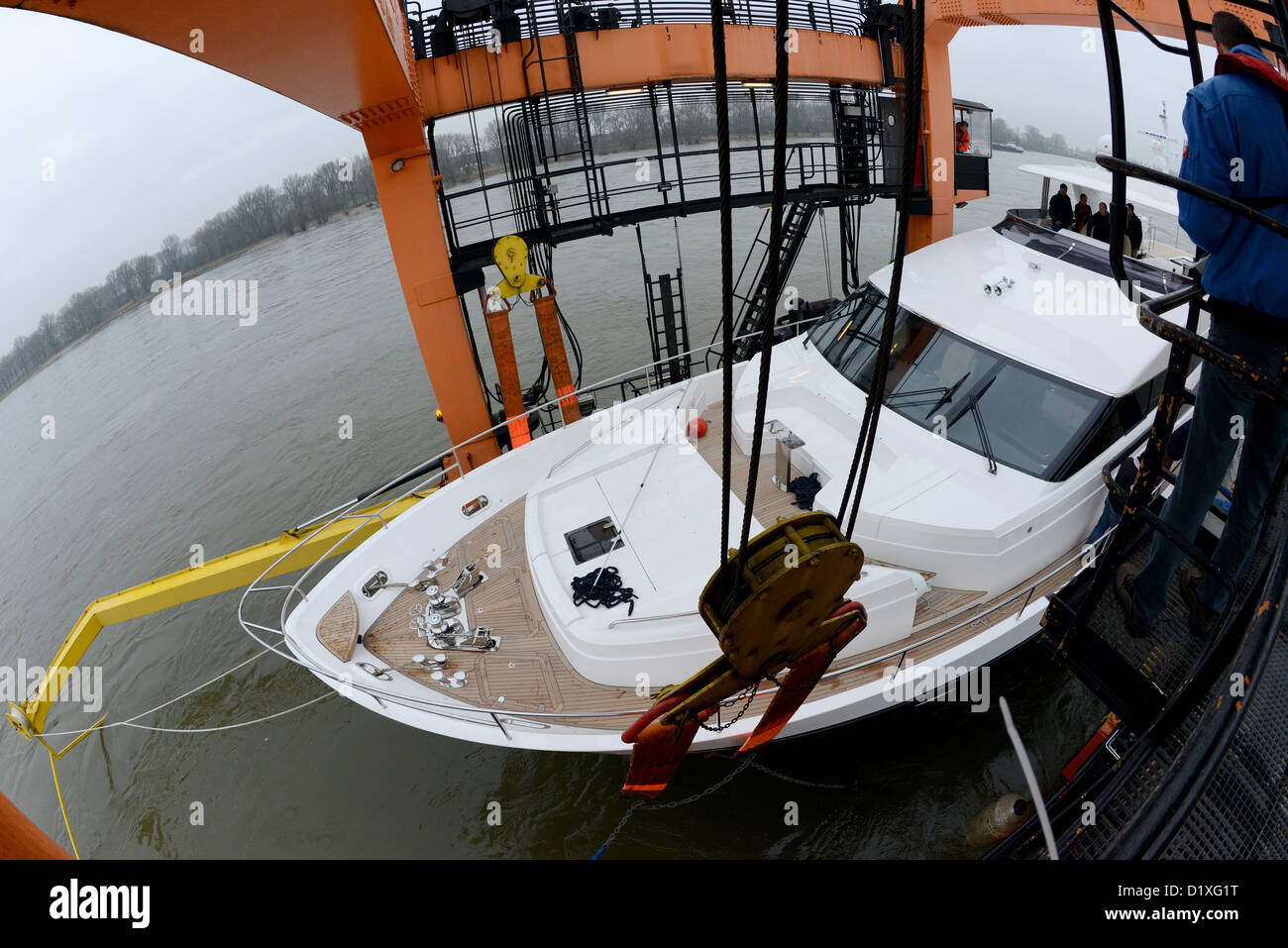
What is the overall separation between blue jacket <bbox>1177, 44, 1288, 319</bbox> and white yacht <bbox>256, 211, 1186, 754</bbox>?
2.71m

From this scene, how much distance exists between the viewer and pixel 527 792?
5422mm

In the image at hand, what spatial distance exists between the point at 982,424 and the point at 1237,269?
3321mm

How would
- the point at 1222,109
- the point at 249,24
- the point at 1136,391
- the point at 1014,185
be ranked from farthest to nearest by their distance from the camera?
the point at 1014,185 → the point at 1136,391 → the point at 249,24 → the point at 1222,109

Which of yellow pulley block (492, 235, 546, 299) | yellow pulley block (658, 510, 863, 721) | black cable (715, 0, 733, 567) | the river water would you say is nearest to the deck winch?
yellow pulley block (658, 510, 863, 721)

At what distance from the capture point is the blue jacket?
6.05 feet

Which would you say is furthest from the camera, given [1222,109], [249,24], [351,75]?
[351,75]

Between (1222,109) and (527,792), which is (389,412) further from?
(1222,109)

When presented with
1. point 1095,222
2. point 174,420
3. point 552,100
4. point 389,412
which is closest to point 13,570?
point 174,420

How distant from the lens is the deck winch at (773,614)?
1872 millimetres

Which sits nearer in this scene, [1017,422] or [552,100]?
[1017,422]

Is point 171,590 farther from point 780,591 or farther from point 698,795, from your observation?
point 780,591

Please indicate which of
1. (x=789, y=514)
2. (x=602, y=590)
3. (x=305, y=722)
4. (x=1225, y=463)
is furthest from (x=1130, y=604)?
(x=305, y=722)

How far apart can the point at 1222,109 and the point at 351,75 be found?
5.80 meters

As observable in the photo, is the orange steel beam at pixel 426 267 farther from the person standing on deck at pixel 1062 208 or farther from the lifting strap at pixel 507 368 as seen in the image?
the person standing on deck at pixel 1062 208
